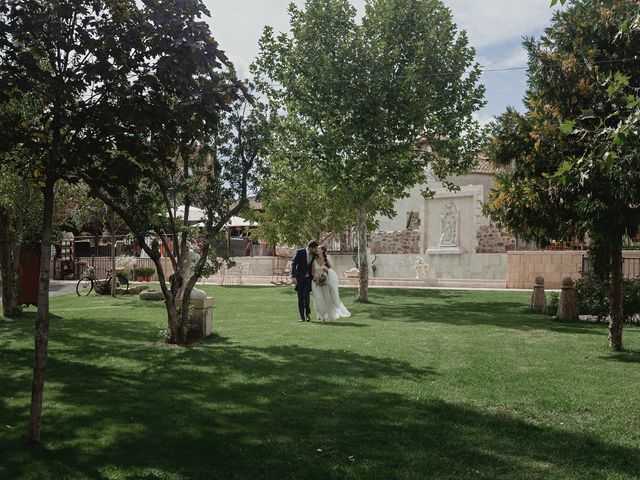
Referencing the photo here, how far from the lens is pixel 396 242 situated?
3500 centimetres

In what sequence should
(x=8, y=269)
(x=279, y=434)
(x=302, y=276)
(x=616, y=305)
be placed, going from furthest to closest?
(x=8, y=269), (x=302, y=276), (x=616, y=305), (x=279, y=434)

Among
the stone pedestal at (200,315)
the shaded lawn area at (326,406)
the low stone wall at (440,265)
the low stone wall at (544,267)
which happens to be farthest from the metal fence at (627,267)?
the stone pedestal at (200,315)

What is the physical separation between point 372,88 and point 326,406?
48.4ft

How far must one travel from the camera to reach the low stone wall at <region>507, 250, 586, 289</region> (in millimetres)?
24016

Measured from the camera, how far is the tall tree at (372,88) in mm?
19297

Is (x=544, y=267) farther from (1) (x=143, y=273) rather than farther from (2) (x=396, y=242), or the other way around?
(1) (x=143, y=273)

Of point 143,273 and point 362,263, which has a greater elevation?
point 362,263

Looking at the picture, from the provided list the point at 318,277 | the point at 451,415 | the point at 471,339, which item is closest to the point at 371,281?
the point at 318,277

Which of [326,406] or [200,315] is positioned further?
[200,315]

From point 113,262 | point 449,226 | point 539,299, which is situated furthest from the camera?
point 449,226

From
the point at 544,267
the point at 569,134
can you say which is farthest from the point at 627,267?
the point at 569,134

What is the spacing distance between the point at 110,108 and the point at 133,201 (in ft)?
13.8

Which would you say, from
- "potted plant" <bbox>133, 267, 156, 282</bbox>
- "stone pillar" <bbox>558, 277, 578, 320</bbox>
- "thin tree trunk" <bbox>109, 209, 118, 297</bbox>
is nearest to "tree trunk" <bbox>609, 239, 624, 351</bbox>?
"stone pillar" <bbox>558, 277, 578, 320</bbox>

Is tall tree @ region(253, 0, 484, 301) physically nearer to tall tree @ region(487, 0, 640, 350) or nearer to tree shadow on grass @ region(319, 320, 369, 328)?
tree shadow on grass @ region(319, 320, 369, 328)
